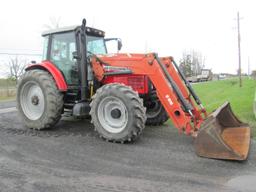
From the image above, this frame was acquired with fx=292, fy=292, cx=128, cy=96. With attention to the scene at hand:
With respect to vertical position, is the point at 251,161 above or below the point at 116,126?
below

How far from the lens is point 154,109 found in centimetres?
750

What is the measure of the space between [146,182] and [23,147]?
285 cm

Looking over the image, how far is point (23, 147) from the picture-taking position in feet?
18.5

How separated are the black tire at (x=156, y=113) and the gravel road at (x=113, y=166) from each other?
953mm

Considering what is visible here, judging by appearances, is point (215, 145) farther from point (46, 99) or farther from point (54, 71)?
point (54, 71)

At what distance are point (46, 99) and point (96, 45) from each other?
6.09 ft

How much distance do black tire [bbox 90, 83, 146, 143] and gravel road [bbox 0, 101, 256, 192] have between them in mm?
213

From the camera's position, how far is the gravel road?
3816mm

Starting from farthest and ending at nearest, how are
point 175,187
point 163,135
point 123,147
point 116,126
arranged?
point 163,135, point 116,126, point 123,147, point 175,187

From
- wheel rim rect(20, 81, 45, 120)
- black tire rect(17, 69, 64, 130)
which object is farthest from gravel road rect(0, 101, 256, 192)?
wheel rim rect(20, 81, 45, 120)

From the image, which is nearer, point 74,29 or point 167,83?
point 167,83

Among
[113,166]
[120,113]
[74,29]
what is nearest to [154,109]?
[120,113]

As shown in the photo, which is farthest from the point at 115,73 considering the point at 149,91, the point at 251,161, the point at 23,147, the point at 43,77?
the point at 251,161

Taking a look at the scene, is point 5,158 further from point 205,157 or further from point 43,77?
point 205,157
